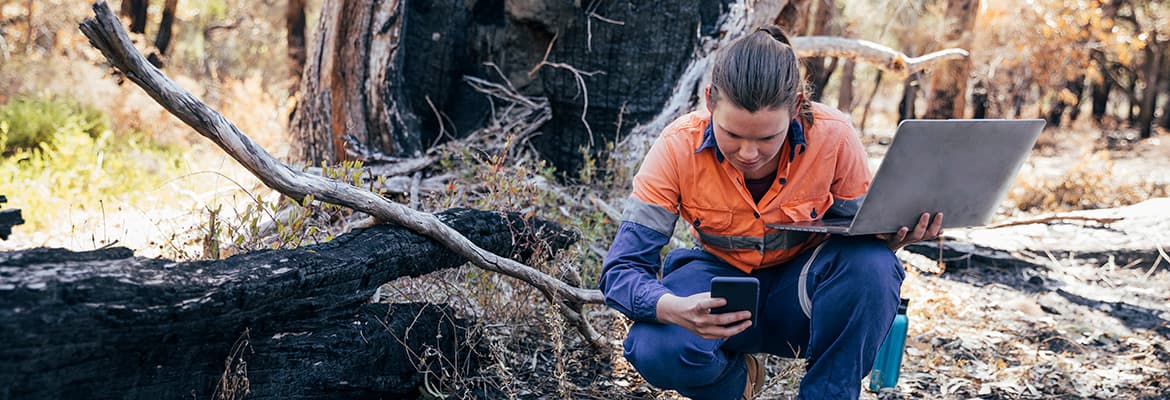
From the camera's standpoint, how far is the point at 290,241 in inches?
→ 134

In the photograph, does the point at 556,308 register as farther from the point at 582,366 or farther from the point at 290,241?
the point at 290,241

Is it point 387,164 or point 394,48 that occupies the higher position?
point 394,48

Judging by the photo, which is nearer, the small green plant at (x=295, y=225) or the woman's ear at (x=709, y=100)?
the woman's ear at (x=709, y=100)

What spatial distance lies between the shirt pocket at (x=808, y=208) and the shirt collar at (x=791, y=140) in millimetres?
127

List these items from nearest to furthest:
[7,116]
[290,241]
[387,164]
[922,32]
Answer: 1. [290,241]
2. [387,164]
3. [7,116]
4. [922,32]

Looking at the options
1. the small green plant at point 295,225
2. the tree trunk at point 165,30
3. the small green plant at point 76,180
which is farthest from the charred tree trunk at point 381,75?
the tree trunk at point 165,30

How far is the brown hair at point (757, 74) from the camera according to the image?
2.48 m

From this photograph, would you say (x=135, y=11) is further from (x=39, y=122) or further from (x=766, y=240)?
(x=766, y=240)

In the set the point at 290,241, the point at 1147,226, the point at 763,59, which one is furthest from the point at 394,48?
the point at 1147,226

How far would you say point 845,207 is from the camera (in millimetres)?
2855

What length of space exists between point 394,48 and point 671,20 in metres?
1.53

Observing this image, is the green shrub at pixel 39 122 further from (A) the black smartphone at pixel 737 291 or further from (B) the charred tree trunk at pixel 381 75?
(A) the black smartphone at pixel 737 291

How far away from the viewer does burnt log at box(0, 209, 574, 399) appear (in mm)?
2125

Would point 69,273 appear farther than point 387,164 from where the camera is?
No
